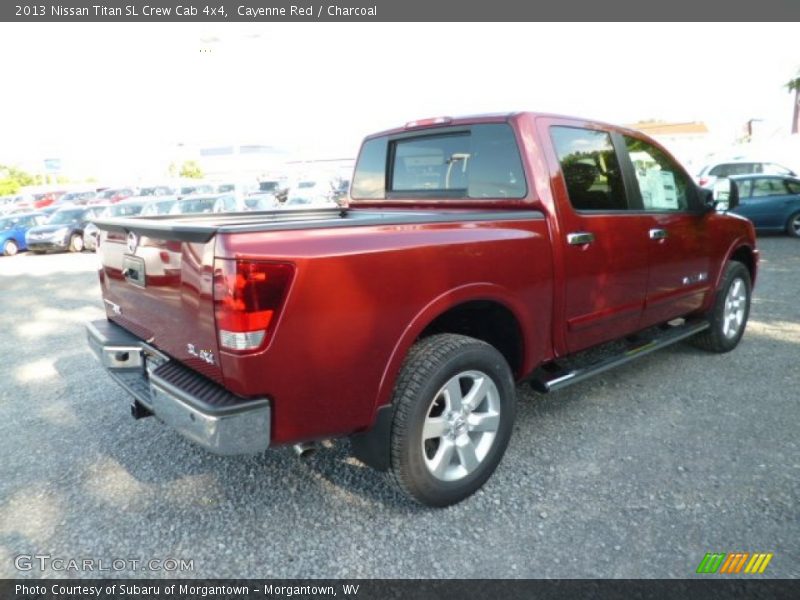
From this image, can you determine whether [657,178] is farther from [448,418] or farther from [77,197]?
[77,197]

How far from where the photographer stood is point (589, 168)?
348 cm

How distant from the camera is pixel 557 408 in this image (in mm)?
3900

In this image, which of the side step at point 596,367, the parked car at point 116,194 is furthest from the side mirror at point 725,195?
the parked car at point 116,194

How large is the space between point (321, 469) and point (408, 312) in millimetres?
1238

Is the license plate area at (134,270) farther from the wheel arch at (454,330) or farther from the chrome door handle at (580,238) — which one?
the chrome door handle at (580,238)

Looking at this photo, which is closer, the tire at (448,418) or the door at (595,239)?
the tire at (448,418)

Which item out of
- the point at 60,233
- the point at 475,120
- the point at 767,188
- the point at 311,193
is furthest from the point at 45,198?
the point at 475,120

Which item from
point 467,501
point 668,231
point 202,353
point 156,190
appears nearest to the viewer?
point 202,353

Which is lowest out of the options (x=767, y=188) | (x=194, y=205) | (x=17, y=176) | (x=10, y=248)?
(x=10, y=248)

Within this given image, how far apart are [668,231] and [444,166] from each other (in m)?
1.67

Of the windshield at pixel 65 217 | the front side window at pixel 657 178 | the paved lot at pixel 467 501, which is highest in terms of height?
the front side window at pixel 657 178

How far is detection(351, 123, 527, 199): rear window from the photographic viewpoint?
3234 millimetres

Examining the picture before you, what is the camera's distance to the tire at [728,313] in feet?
15.5

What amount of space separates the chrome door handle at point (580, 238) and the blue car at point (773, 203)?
11.8 metres
